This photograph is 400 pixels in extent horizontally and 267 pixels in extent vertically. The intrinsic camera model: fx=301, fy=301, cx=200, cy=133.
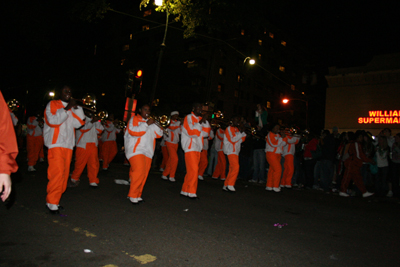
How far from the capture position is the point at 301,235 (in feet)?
14.4

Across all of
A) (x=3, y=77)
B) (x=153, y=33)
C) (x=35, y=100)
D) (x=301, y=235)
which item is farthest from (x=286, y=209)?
(x=153, y=33)

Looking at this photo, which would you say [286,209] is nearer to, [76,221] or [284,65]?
[76,221]

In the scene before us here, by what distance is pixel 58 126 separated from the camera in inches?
200

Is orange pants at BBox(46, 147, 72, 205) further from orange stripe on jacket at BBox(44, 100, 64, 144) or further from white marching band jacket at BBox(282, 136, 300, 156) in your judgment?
white marching band jacket at BBox(282, 136, 300, 156)

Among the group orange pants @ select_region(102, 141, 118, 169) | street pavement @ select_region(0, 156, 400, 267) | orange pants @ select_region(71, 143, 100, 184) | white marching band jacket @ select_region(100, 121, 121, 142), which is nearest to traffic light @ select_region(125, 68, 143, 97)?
white marching band jacket @ select_region(100, 121, 121, 142)

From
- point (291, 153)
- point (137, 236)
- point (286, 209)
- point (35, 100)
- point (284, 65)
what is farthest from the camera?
point (284, 65)

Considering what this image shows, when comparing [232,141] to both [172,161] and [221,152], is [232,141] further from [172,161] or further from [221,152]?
[221,152]

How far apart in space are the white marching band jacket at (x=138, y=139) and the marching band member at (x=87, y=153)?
1788mm

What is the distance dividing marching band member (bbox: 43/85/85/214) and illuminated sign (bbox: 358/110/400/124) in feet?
76.4

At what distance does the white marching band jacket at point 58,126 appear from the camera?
4984 millimetres

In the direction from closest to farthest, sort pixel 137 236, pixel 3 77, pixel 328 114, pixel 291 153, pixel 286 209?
pixel 137 236 < pixel 286 209 < pixel 291 153 < pixel 3 77 < pixel 328 114

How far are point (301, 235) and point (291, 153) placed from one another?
5752 millimetres

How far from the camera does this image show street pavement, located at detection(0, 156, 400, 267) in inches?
128

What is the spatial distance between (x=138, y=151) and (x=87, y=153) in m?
2.15
